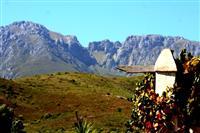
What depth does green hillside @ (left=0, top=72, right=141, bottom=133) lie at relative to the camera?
85875mm

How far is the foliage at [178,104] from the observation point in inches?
1107

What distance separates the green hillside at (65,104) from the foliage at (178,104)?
157ft

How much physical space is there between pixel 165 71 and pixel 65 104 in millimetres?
77967

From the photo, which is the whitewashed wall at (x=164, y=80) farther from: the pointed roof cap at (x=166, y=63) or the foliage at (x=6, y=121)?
the foliage at (x=6, y=121)

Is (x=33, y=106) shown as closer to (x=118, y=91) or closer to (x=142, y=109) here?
(x=118, y=91)

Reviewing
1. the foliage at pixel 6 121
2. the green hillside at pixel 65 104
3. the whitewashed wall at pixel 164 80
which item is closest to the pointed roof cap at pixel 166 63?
the whitewashed wall at pixel 164 80

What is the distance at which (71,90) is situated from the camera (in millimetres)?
124125

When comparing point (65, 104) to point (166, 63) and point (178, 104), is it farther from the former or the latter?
point (178, 104)

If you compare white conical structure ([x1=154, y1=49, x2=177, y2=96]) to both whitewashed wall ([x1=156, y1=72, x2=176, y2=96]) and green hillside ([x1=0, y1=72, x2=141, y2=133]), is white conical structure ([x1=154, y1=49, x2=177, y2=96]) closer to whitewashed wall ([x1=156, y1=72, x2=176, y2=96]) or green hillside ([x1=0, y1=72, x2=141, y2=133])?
whitewashed wall ([x1=156, y1=72, x2=176, y2=96])

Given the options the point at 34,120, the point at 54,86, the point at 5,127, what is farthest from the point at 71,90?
the point at 5,127

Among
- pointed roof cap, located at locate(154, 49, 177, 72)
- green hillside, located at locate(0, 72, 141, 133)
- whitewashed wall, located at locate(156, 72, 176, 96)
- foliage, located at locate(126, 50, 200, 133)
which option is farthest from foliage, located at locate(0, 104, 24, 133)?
pointed roof cap, located at locate(154, 49, 177, 72)

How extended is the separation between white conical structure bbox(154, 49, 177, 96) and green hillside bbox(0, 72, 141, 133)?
4826 cm

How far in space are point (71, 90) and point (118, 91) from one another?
16898 millimetres

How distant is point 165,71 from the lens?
1141 inches
